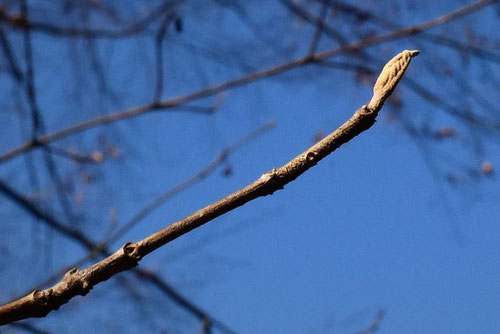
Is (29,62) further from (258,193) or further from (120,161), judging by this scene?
(258,193)

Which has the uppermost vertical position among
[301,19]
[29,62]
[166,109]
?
[301,19]

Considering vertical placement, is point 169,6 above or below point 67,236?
above

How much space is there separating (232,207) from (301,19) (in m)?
1.62

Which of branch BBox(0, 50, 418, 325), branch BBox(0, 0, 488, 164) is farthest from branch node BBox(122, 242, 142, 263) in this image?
branch BBox(0, 0, 488, 164)

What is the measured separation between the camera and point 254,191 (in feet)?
1.01

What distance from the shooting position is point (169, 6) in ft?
5.57

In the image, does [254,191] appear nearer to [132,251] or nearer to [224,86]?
[132,251]

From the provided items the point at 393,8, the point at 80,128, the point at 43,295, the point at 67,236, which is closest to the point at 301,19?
the point at 393,8

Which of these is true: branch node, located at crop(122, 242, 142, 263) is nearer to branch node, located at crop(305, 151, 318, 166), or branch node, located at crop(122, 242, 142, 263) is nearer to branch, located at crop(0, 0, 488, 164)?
branch node, located at crop(305, 151, 318, 166)

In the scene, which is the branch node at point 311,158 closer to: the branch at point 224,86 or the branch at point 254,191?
the branch at point 254,191

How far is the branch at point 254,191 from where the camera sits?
300 mm

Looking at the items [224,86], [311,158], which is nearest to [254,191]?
[311,158]

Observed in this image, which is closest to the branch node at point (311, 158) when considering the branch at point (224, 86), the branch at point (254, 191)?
the branch at point (254, 191)

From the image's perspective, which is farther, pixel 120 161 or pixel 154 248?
pixel 120 161
